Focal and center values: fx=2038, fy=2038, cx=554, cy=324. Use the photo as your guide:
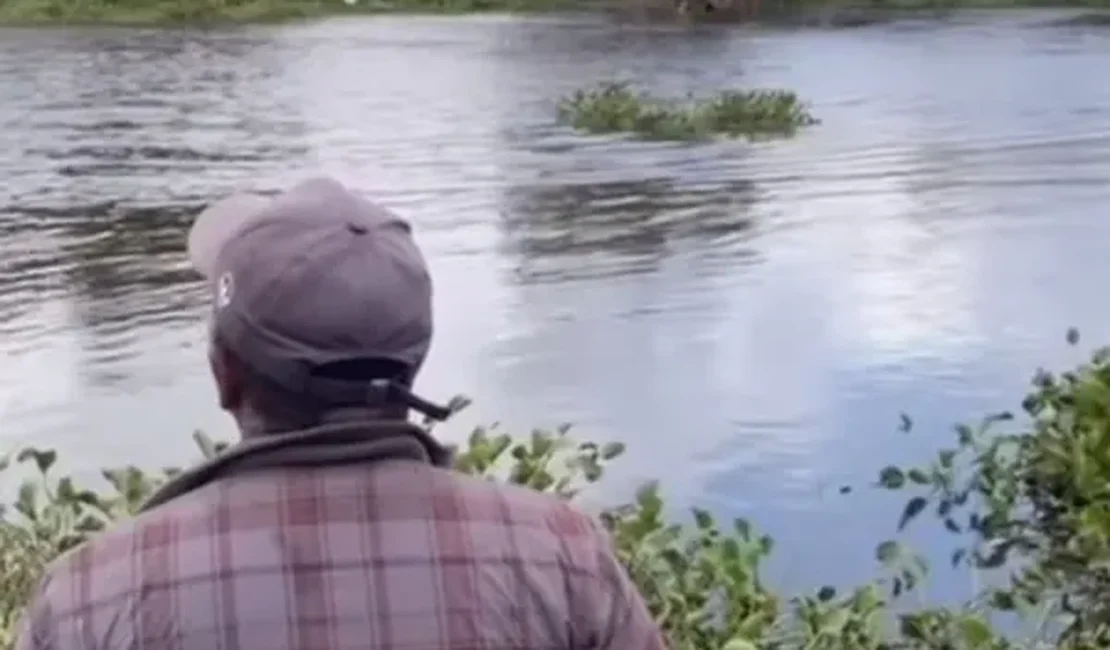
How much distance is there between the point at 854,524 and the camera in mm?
6602

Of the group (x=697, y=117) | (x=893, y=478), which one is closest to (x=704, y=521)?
(x=893, y=478)

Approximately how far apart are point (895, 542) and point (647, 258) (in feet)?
20.3

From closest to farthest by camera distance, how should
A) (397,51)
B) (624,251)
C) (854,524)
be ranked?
(854,524) < (624,251) < (397,51)

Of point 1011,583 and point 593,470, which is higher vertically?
point 593,470

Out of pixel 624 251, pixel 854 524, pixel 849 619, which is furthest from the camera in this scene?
pixel 624 251

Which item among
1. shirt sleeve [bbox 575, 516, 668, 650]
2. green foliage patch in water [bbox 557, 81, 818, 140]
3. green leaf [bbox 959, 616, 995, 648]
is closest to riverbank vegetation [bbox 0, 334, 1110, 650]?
green leaf [bbox 959, 616, 995, 648]

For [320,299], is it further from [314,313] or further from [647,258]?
[647,258]

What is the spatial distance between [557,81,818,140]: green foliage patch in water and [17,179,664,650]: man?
16.6 meters

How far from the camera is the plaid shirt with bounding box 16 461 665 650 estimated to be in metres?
1.74

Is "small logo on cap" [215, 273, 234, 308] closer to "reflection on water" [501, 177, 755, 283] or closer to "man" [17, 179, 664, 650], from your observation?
"man" [17, 179, 664, 650]

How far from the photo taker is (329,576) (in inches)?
69.0

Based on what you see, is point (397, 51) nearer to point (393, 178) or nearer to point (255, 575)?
point (393, 178)

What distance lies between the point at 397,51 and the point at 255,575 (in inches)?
1140

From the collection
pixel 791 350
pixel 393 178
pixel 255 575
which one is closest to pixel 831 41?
pixel 393 178
